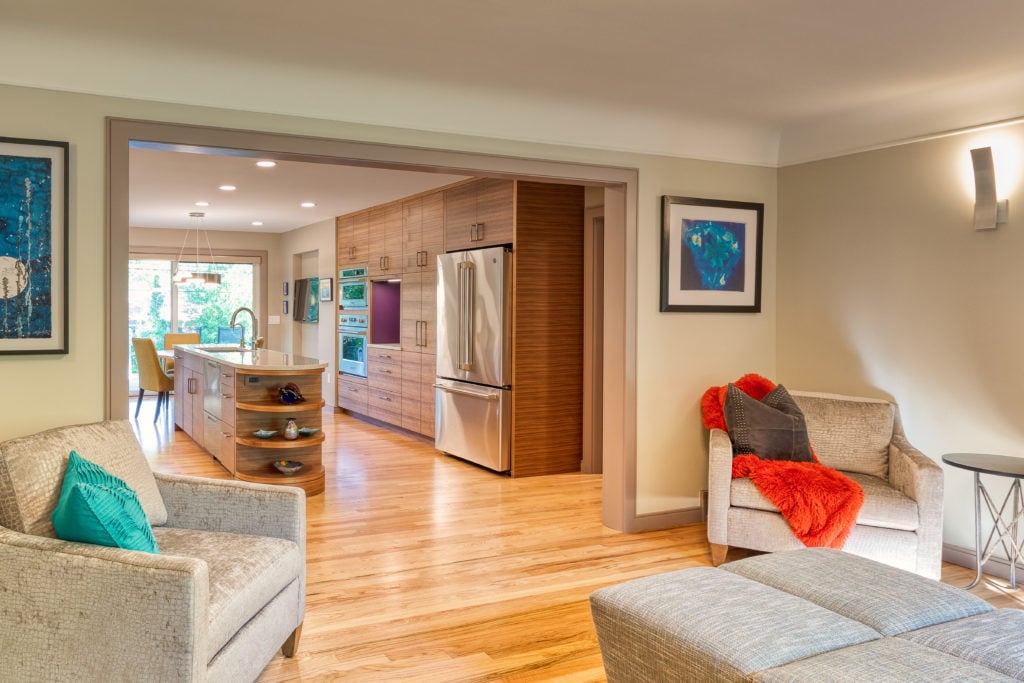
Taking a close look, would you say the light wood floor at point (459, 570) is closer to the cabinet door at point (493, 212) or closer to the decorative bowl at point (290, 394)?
the decorative bowl at point (290, 394)

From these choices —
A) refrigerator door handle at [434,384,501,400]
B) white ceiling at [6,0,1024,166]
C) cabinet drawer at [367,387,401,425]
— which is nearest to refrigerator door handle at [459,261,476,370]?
refrigerator door handle at [434,384,501,400]

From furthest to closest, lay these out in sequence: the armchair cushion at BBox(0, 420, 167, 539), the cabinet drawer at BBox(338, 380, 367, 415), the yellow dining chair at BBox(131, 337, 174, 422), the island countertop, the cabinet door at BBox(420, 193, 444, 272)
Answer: the cabinet drawer at BBox(338, 380, 367, 415), the yellow dining chair at BBox(131, 337, 174, 422), the cabinet door at BBox(420, 193, 444, 272), the island countertop, the armchair cushion at BBox(0, 420, 167, 539)

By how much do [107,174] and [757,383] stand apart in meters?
3.41

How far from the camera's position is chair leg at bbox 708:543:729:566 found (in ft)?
12.6

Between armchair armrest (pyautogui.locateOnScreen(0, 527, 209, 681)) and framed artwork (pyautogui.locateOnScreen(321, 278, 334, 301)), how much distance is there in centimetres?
722

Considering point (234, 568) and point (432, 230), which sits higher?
point (432, 230)

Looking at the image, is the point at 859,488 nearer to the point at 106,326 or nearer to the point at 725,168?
the point at 725,168

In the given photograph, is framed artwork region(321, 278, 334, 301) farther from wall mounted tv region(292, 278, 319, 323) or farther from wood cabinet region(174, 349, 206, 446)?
wood cabinet region(174, 349, 206, 446)

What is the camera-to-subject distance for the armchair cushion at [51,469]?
88.7 inches

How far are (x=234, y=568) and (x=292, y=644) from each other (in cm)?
55

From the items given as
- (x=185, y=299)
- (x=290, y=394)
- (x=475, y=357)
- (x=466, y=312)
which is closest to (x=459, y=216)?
(x=466, y=312)

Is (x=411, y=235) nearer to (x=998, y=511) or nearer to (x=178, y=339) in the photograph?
(x=178, y=339)

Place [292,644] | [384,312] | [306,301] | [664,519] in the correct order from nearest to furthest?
1. [292,644]
2. [664,519]
3. [384,312]
4. [306,301]

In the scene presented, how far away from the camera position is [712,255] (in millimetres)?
4570
